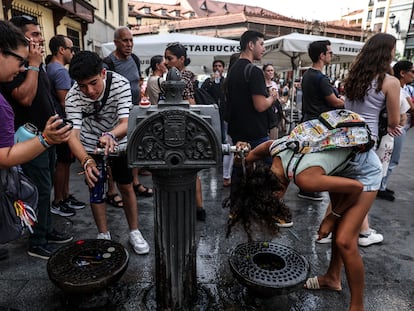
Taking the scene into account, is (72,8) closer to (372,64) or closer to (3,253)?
(3,253)

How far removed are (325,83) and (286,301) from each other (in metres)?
2.40

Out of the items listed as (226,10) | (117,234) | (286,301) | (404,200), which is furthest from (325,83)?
(226,10)

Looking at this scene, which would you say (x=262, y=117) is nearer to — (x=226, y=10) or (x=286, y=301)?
(x=286, y=301)

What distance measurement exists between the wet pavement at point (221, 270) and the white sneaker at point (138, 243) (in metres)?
0.05

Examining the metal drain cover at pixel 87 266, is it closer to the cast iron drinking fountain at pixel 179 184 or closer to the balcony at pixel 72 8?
the cast iron drinking fountain at pixel 179 184

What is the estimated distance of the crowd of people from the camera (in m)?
1.68

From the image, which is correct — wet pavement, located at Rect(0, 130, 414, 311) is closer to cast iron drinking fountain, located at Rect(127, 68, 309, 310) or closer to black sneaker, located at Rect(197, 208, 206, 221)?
black sneaker, located at Rect(197, 208, 206, 221)

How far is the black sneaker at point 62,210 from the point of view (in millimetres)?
3453

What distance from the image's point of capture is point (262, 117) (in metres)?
3.18

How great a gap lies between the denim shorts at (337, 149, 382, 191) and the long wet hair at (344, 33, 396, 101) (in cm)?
110

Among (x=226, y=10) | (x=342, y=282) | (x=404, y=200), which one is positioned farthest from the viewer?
(x=226, y=10)

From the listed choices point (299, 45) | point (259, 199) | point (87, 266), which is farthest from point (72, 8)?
point (259, 199)

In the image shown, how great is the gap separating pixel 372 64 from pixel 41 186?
118 inches

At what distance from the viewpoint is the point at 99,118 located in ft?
8.31
